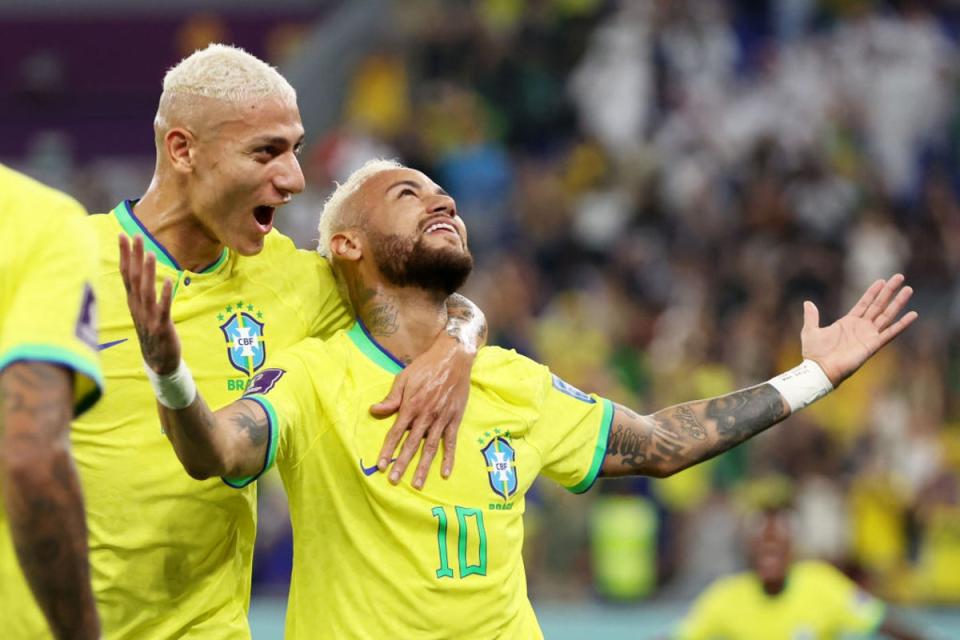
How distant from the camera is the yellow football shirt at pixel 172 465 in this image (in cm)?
486

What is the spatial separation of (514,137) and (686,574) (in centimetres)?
500

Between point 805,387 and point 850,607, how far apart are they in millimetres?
4284

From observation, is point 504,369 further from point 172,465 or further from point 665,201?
point 665,201

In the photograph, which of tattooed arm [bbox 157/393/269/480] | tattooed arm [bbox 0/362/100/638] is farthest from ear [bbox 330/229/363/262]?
tattooed arm [bbox 0/362/100/638]

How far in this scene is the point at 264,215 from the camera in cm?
508

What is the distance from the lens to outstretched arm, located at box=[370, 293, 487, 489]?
469cm

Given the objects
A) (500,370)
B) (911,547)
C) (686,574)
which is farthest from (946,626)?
(500,370)

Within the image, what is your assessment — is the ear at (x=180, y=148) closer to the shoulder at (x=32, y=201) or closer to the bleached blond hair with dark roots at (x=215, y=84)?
the bleached blond hair with dark roots at (x=215, y=84)

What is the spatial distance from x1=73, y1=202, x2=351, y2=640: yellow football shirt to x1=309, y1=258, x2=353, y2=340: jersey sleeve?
2 cm

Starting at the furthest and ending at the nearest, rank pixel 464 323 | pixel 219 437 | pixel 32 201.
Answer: pixel 464 323 → pixel 219 437 → pixel 32 201

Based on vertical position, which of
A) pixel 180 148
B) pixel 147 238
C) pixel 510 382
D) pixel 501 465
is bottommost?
pixel 501 465

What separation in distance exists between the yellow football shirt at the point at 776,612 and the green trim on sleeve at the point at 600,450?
14.3 feet

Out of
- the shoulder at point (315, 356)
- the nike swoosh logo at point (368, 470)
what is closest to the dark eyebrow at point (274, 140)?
the shoulder at point (315, 356)

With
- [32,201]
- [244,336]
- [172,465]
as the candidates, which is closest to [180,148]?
[244,336]
